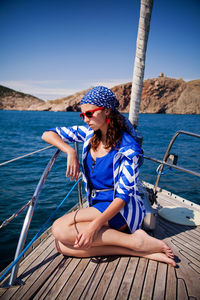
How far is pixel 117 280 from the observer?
1635mm

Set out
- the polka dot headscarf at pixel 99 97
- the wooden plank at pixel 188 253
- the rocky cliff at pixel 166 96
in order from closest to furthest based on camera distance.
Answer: the polka dot headscarf at pixel 99 97, the wooden plank at pixel 188 253, the rocky cliff at pixel 166 96

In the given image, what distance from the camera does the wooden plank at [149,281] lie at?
59.2 inches

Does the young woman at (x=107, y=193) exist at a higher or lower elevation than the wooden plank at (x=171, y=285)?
higher

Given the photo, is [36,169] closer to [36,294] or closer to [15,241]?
[15,241]

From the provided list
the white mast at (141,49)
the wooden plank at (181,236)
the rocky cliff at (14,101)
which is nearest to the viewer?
the wooden plank at (181,236)

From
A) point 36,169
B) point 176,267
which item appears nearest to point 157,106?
point 36,169

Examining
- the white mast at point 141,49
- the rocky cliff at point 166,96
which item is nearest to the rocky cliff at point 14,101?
A: the rocky cliff at point 166,96

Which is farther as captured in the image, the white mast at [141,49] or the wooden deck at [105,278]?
the white mast at [141,49]

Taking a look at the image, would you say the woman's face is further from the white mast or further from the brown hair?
the white mast

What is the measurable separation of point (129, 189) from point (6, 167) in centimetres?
993

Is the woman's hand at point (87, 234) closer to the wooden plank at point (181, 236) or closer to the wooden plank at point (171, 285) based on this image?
the wooden plank at point (171, 285)

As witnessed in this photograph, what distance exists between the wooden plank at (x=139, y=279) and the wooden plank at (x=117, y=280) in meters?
0.12

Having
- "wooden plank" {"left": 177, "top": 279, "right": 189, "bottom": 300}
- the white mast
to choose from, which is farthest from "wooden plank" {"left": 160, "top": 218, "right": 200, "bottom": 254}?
the white mast

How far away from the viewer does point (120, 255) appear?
6.31ft
